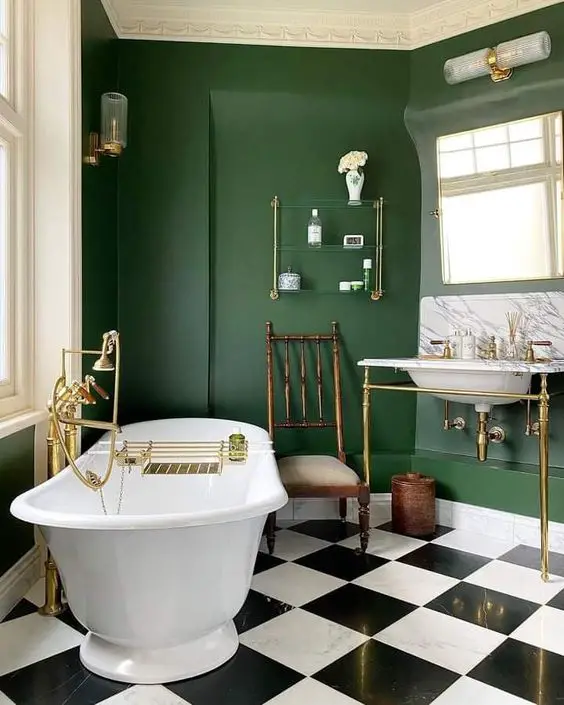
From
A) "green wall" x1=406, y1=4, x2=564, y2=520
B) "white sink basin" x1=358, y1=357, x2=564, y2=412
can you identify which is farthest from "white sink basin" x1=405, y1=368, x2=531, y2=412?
"green wall" x1=406, y1=4, x2=564, y2=520

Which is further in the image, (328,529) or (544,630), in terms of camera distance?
(328,529)

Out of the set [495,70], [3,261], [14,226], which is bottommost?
[3,261]

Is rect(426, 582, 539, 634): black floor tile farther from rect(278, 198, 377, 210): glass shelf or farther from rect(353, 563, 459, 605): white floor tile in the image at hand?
rect(278, 198, 377, 210): glass shelf

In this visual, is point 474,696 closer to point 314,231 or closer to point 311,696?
point 311,696

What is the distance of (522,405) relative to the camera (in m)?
3.20

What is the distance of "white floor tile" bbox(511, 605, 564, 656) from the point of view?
6.75 feet

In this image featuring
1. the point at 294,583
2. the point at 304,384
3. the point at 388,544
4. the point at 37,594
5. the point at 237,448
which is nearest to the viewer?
the point at 37,594

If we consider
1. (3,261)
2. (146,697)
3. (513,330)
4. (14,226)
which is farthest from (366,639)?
(14,226)

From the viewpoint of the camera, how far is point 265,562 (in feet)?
→ 9.11

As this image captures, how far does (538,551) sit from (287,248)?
6.51 feet

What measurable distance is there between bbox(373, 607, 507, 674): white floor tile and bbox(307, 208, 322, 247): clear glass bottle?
1926 millimetres

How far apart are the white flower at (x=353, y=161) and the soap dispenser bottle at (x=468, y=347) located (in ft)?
3.50

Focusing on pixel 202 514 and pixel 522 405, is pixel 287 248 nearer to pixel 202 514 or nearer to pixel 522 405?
pixel 522 405

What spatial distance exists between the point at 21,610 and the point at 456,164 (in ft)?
9.59
